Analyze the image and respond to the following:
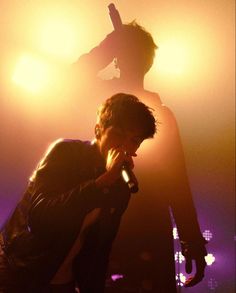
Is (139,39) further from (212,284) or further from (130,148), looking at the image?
(212,284)

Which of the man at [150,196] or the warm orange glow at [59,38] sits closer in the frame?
the man at [150,196]

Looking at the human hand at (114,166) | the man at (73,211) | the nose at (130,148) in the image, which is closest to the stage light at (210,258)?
the man at (73,211)

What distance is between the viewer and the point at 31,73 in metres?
3.38

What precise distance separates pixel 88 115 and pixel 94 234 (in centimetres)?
144

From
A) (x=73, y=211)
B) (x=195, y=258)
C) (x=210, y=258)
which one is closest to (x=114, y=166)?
(x=73, y=211)

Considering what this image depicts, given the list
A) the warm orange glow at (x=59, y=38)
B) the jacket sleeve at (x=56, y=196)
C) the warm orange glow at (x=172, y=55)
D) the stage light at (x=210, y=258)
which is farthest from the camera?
the stage light at (x=210, y=258)

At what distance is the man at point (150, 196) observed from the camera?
2184mm

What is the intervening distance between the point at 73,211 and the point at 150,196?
3.39 ft

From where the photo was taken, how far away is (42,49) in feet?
11.0

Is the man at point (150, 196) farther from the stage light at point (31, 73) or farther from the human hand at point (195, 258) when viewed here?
the stage light at point (31, 73)

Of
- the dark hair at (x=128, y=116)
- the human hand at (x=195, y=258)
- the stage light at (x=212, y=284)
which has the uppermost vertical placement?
the dark hair at (x=128, y=116)

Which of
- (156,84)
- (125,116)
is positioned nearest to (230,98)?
(156,84)

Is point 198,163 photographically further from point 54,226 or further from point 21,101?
point 54,226

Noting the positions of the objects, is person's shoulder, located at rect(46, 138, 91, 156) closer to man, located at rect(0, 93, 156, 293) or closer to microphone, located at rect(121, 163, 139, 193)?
man, located at rect(0, 93, 156, 293)
